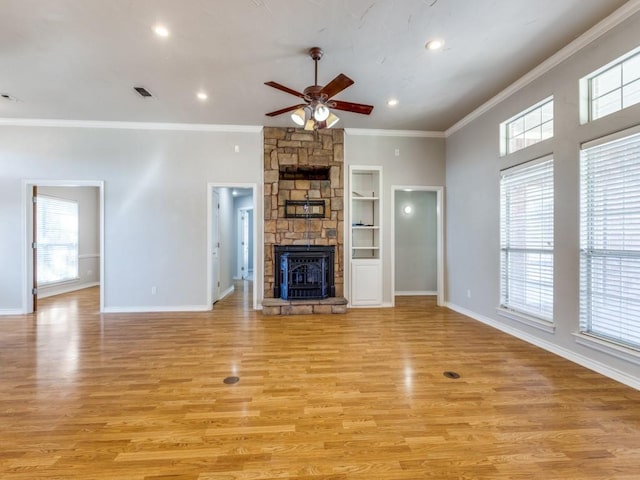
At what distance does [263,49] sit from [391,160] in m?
3.19

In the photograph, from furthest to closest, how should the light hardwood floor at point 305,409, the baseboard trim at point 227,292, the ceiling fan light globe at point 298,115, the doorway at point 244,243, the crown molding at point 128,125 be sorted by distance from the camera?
the doorway at point 244,243 → the baseboard trim at point 227,292 → the crown molding at point 128,125 → the ceiling fan light globe at point 298,115 → the light hardwood floor at point 305,409

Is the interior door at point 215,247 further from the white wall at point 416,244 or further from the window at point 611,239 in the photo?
the window at point 611,239

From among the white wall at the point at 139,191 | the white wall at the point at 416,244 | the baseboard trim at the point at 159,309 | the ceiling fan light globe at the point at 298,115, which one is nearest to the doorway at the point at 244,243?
the white wall at the point at 139,191

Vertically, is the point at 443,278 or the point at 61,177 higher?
the point at 61,177

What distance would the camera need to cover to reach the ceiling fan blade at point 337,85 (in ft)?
8.51

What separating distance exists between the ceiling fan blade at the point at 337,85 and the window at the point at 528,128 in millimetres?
2441

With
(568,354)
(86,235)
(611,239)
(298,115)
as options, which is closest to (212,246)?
(298,115)

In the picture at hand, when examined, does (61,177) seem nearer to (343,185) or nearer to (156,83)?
(156,83)

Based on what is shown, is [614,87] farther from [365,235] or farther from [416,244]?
[416,244]

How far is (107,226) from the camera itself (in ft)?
16.5

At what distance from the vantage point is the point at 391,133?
5.47 metres

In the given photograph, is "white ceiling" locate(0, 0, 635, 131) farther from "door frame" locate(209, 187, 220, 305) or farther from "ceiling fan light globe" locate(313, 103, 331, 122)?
"door frame" locate(209, 187, 220, 305)

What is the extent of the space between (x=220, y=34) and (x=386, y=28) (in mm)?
1555

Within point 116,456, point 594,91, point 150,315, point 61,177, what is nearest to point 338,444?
point 116,456
